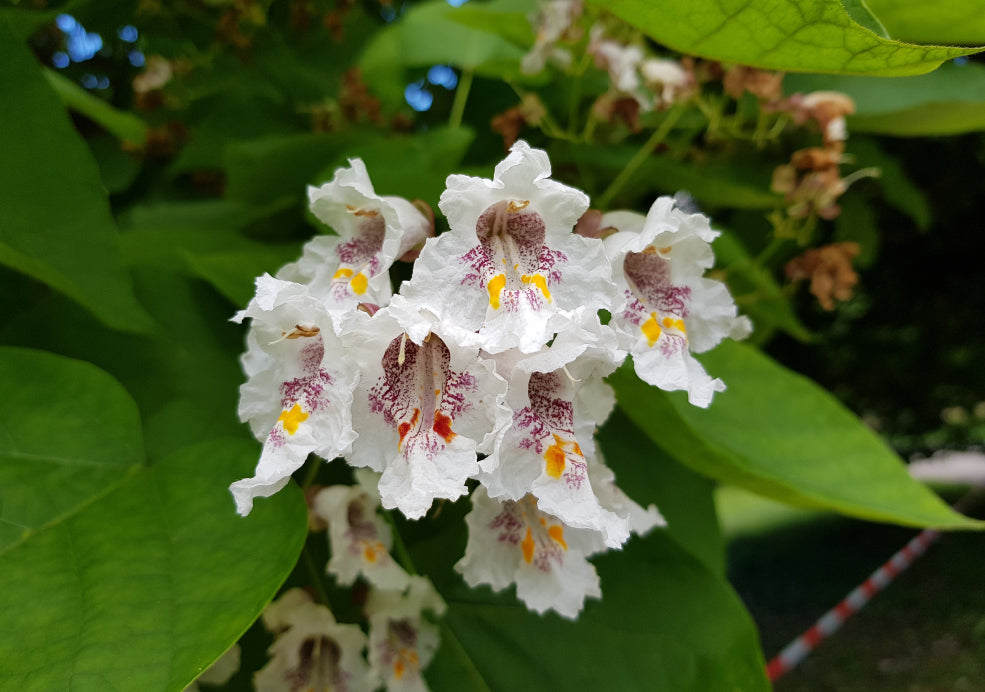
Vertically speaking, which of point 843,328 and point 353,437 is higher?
point 353,437

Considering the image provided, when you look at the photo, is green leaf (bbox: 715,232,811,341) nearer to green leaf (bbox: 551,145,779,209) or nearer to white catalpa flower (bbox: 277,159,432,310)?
green leaf (bbox: 551,145,779,209)

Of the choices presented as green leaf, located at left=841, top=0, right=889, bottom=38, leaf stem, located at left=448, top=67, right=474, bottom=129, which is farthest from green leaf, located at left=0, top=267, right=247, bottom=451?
green leaf, located at left=841, top=0, right=889, bottom=38

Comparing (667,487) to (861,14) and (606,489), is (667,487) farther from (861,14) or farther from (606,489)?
(861,14)

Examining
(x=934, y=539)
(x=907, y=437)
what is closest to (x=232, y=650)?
(x=934, y=539)

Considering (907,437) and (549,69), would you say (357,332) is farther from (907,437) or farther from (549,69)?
(907,437)

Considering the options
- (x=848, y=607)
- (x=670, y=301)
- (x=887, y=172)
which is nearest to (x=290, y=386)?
(x=670, y=301)
